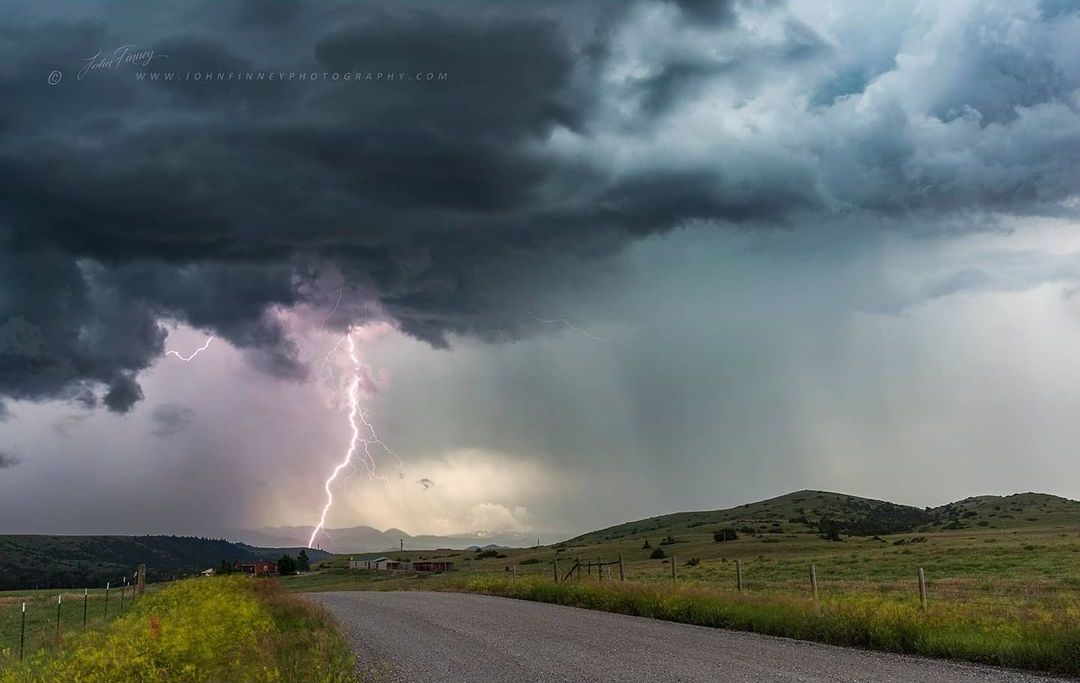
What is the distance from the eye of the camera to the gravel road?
52.2 ft

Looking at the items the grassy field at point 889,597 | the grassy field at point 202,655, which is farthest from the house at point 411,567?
the grassy field at point 202,655

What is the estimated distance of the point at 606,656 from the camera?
18719 millimetres

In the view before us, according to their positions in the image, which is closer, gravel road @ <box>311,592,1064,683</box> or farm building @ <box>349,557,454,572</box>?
gravel road @ <box>311,592,1064,683</box>

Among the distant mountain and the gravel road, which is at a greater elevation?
the distant mountain

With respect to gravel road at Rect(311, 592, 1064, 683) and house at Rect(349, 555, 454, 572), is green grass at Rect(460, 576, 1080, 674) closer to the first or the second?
gravel road at Rect(311, 592, 1064, 683)

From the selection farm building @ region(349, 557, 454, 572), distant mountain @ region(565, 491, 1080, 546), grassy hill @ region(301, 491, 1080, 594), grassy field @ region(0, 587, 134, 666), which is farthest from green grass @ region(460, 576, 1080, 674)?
farm building @ region(349, 557, 454, 572)

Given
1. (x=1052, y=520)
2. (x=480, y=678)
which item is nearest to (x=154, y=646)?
(x=480, y=678)

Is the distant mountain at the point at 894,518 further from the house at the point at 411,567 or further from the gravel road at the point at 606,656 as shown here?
the gravel road at the point at 606,656

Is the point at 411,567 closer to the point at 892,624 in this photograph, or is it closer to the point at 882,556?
the point at 882,556

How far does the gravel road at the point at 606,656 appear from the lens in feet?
52.2

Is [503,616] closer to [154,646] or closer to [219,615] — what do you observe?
[219,615]

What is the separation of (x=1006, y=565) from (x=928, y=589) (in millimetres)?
17788

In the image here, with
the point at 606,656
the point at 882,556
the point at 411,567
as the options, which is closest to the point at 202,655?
the point at 606,656

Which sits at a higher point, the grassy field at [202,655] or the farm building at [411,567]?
the grassy field at [202,655]
